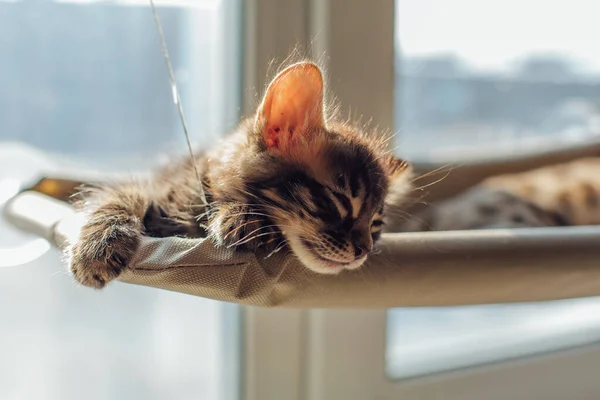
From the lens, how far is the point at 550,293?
864 mm

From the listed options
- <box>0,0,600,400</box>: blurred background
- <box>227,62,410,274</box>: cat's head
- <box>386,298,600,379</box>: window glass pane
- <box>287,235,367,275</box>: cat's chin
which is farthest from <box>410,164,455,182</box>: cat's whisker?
<box>386,298,600,379</box>: window glass pane

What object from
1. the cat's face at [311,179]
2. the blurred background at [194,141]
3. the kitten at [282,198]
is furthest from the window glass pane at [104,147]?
the cat's face at [311,179]

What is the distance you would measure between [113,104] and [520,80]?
1065mm

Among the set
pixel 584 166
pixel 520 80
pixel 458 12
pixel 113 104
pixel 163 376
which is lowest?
pixel 163 376

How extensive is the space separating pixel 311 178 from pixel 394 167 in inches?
6.8

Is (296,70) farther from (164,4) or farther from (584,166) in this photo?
(584,166)

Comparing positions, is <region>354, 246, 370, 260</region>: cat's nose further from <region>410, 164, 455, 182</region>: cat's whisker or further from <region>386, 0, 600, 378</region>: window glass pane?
<region>386, 0, 600, 378</region>: window glass pane

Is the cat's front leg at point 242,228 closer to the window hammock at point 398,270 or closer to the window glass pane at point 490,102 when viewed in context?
the window hammock at point 398,270

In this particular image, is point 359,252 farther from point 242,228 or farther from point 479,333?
point 479,333

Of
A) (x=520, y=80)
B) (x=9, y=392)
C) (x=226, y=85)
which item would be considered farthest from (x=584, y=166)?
(x=9, y=392)

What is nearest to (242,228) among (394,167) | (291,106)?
(291,106)

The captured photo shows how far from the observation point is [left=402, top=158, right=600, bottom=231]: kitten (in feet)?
4.34

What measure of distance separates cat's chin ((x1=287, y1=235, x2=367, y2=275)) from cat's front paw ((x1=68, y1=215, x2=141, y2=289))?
7.7 inches

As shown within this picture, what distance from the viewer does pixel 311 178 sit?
2.68ft
